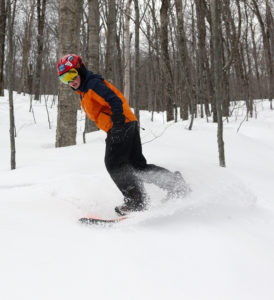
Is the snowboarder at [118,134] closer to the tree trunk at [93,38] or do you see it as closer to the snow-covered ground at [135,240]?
the snow-covered ground at [135,240]

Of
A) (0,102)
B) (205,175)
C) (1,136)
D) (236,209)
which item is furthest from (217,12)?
(0,102)

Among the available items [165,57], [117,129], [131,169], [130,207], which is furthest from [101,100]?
[165,57]

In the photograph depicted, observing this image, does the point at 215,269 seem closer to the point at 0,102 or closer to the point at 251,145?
the point at 251,145

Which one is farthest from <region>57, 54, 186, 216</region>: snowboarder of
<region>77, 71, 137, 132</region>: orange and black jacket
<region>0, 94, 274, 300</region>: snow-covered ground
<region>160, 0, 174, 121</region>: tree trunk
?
<region>160, 0, 174, 121</region>: tree trunk

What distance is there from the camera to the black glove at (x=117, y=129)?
7.13 ft

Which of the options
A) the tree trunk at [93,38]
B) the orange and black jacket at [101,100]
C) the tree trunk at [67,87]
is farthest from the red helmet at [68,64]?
the tree trunk at [93,38]

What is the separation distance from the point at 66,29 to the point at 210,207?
4.23 meters

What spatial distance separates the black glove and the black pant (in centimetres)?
2

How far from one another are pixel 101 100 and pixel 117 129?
0.90 feet

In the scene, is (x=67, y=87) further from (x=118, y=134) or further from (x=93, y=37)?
(x=118, y=134)

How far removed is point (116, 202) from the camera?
8.91ft

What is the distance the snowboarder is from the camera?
2195mm

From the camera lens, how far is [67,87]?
496 centimetres

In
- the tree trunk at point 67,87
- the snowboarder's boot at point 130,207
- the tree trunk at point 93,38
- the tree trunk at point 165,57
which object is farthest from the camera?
the tree trunk at point 165,57
